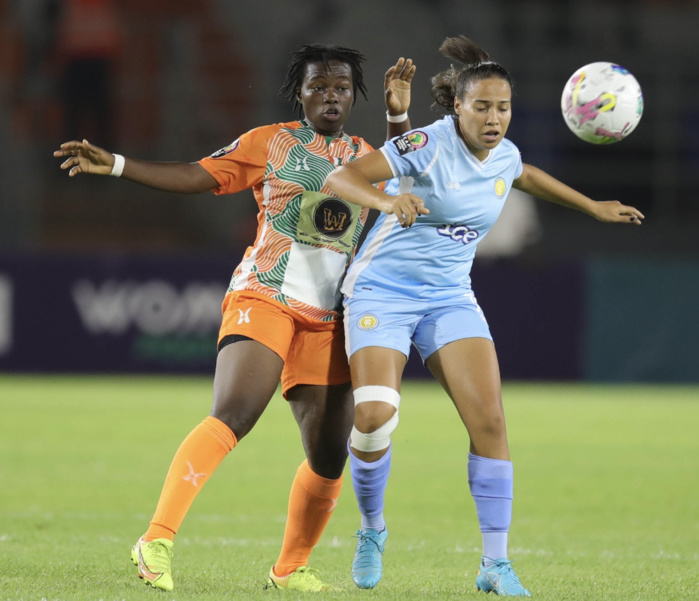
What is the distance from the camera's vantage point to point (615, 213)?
17.3 feet

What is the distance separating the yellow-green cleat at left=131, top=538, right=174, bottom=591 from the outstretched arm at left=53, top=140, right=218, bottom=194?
1397 mm

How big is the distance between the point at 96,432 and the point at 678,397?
7.93 m

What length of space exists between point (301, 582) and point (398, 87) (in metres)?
2.21

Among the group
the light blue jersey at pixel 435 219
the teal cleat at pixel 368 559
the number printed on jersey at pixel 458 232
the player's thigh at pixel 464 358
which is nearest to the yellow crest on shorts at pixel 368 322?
the light blue jersey at pixel 435 219

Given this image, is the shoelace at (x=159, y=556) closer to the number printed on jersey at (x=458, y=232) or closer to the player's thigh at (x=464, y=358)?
the player's thigh at (x=464, y=358)

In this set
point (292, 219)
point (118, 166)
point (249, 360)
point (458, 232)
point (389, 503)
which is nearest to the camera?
point (249, 360)

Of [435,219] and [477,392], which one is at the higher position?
[435,219]

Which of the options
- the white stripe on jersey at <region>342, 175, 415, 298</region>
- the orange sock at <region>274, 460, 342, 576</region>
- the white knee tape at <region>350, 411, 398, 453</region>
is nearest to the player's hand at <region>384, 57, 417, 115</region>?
the white stripe on jersey at <region>342, 175, 415, 298</region>

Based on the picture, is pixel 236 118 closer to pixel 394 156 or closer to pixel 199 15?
pixel 199 15

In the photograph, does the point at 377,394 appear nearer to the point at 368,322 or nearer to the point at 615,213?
the point at 368,322

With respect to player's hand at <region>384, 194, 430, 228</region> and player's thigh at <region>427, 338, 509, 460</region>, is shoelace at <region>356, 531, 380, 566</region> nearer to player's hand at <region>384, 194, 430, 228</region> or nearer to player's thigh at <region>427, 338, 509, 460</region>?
player's thigh at <region>427, 338, 509, 460</region>

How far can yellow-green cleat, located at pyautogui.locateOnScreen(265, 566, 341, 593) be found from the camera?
15.9ft

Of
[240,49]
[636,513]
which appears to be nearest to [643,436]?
[636,513]

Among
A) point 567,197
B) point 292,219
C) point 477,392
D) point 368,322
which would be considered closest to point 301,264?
point 292,219
